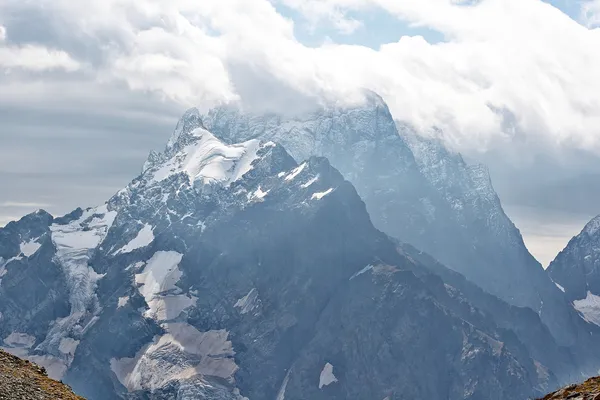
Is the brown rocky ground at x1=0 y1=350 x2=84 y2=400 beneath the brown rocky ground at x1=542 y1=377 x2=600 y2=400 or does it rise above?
above

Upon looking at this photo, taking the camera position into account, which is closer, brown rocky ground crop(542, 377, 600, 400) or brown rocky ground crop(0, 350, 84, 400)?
brown rocky ground crop(542, 377, 600, 400)

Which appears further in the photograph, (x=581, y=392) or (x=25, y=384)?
(x=25, y=384)

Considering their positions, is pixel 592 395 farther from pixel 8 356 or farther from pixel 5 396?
pixel 8 356

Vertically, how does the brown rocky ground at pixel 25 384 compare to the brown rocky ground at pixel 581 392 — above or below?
above

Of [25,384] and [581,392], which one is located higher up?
[25,384]

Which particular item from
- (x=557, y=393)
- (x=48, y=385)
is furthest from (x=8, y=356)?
(x=557, y=393)
